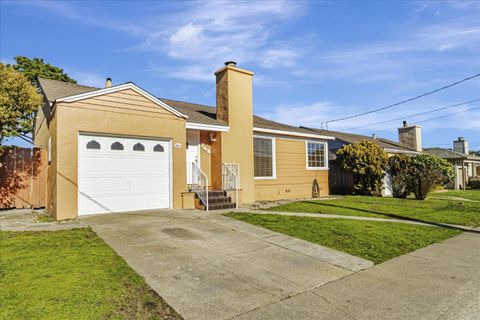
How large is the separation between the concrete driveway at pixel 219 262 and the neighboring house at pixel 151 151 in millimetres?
1521

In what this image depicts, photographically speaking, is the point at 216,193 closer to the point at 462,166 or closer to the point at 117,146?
the point at 117,146

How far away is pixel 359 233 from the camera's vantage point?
22.6 ft

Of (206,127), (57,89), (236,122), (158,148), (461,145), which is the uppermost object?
(57,89)

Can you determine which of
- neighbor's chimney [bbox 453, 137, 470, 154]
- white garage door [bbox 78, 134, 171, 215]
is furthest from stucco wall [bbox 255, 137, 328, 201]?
neighbor's chimney [bbox 453, 137, 470, 154]

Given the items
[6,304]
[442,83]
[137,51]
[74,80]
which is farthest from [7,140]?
[442,83]

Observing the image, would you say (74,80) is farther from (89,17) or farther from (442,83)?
(442,83)

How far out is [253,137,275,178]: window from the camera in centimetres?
1326

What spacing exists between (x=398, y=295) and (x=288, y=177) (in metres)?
10.7

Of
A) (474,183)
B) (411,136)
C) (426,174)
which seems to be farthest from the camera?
(411,136)

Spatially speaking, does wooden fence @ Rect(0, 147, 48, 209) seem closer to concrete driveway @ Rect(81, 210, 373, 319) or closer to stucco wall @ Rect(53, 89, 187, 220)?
stucco wall @ Rect(53, 89, 187, 220)

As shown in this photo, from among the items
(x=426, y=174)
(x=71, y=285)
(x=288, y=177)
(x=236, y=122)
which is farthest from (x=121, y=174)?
(x=426, y=174)

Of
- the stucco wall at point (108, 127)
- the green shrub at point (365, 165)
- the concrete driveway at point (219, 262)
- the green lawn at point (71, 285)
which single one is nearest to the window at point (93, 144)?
the stucco wall at point (108, 127)

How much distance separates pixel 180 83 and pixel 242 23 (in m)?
6.00

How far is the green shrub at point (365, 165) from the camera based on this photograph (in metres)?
16.5
